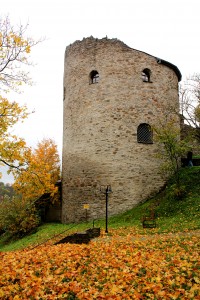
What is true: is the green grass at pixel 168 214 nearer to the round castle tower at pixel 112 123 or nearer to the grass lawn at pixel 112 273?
the round castle tower at pixel 112 123

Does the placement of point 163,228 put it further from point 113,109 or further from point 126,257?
point 113,109

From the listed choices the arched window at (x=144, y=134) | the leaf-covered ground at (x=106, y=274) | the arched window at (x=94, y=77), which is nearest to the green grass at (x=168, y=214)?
the arched window at (x=144, y=134)

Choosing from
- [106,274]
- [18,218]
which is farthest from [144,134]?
[106,274]

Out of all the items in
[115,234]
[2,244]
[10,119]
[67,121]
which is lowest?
[2,244]

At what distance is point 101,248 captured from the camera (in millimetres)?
7570

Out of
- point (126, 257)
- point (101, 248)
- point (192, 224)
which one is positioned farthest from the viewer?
point (192, 224)

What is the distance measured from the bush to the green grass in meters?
0.86

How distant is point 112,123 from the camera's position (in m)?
16.6

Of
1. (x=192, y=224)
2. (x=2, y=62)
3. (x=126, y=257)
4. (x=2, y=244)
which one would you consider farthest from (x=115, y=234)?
(x=2, y=244)

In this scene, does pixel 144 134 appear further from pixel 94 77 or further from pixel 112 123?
pixel 94 77

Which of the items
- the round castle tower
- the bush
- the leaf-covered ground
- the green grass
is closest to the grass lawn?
the leaf-covered ground

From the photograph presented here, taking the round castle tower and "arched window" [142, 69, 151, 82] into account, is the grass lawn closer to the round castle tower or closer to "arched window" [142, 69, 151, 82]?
the round castle tower

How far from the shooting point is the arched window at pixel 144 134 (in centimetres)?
1694

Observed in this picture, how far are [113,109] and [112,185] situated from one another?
15.4 feet
